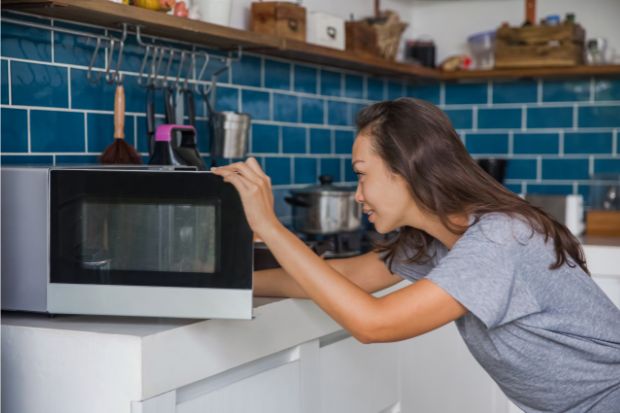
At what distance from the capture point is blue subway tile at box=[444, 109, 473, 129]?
3.68m

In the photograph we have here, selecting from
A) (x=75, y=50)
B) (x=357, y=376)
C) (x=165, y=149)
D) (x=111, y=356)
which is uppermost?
(x=75, y=50)

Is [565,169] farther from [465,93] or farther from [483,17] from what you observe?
[483,17]

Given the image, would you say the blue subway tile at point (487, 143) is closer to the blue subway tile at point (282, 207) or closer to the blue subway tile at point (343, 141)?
the blue subway tile at point (343, 141)

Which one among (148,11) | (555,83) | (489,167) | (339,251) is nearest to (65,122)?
(148,11)

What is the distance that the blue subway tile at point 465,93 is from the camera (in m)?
3.64

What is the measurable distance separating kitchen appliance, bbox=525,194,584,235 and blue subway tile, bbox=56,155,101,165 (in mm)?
1653

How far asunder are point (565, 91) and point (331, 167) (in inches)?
38.3

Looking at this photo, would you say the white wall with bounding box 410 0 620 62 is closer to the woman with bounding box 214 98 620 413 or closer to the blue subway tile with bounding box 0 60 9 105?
the woman with bounding box 214 98 620 413

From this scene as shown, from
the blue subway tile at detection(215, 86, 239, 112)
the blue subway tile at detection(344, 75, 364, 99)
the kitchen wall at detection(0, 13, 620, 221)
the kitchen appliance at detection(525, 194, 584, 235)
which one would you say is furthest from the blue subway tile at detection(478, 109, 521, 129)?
the blue subway tile at detection(215, 86, 239, 112)

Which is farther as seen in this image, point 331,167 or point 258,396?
point 331,167

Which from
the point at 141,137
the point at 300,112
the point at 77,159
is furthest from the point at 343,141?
the point at 77,159

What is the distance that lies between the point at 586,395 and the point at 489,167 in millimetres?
1811

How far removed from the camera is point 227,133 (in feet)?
8.15

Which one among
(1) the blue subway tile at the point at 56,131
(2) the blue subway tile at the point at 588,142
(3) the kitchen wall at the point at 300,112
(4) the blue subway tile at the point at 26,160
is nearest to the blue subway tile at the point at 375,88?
(3) the kitchen wall at the point at 300,112
